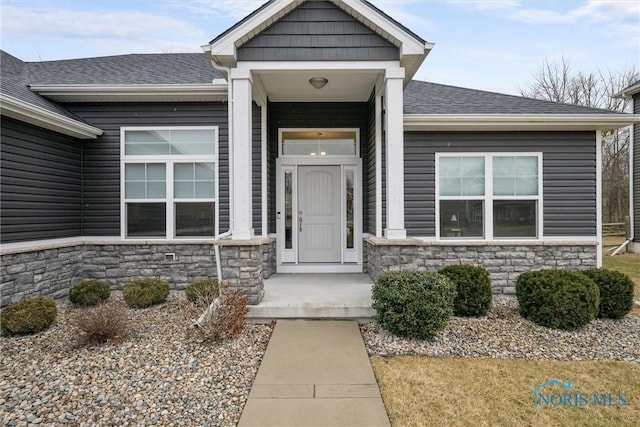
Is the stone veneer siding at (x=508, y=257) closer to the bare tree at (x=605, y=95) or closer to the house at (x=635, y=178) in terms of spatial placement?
the house at (x=635, y=178)

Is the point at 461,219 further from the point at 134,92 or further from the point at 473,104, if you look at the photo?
the point at 134,92

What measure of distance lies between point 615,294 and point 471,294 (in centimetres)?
190

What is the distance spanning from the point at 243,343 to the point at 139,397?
117 centimetres

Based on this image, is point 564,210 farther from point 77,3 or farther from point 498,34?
point 77,3

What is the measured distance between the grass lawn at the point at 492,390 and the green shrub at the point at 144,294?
3.38 metres

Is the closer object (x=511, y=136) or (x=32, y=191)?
(x=32, y=191)

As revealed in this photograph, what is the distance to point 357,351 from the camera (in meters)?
3.46

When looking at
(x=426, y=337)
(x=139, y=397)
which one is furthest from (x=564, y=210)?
(x=139, y=397)

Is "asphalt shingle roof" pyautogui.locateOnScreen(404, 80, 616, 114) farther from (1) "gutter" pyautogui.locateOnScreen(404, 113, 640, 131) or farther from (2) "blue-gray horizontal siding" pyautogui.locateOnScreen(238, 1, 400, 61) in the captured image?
(2) "blue-gray horizontal siding" pyautogui.locateOnScreen(238, 1, 400, 61)

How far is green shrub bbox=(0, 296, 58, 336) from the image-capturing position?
3.81 meters

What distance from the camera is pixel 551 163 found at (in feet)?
19.9

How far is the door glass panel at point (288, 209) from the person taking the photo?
653cm

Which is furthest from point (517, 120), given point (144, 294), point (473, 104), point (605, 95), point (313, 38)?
point (605, 95)

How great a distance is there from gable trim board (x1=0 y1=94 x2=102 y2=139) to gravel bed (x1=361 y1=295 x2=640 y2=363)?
17.5 feet
